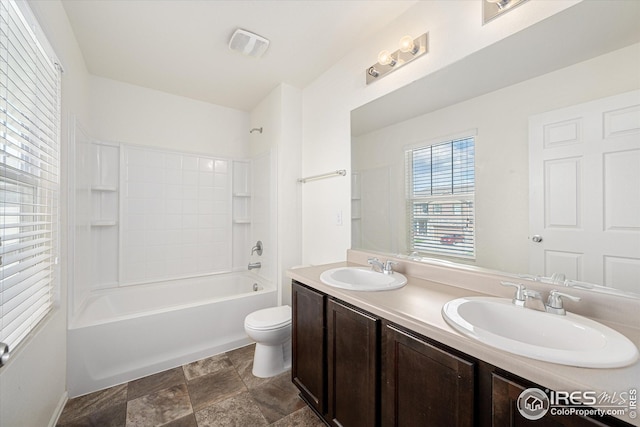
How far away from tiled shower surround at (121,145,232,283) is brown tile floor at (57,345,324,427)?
47.2 inches

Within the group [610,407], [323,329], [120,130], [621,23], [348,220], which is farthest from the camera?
[120,130]

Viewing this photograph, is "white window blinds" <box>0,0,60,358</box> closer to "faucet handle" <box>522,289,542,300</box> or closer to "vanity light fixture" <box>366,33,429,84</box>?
"vanity light fixture" <box>366,33,429,84</box>

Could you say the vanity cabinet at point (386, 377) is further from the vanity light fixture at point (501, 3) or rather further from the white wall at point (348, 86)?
the vanity light fixture at point (501, 3)

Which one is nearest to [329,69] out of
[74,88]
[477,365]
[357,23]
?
[357,23]

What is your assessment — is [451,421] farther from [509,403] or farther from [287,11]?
[287,11]

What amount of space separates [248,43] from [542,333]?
94.8 inches

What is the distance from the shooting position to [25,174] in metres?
1.17

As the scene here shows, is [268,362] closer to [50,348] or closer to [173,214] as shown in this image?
[50,348]

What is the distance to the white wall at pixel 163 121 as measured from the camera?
8.27 feet

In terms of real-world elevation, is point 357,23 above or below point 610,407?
above

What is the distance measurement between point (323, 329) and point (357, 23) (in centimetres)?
200

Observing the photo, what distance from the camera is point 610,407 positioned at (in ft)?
1.77

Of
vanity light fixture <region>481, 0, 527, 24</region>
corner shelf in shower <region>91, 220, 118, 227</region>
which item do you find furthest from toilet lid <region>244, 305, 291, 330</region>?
vanity light fixture <region>481, 0, 527, 24</region>

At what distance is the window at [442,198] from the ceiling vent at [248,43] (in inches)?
54.8
